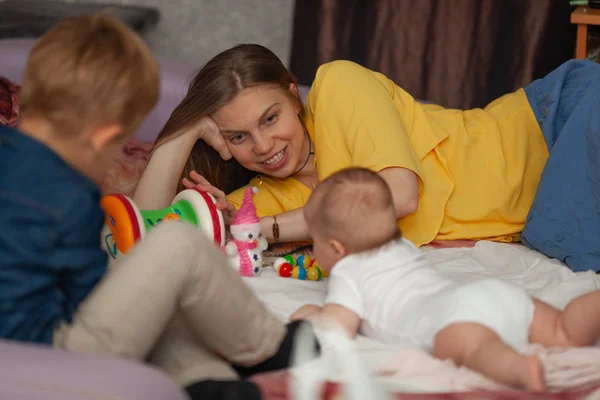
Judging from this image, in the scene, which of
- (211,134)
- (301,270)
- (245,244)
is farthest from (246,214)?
(211,134)

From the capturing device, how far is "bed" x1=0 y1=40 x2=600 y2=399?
119 cm

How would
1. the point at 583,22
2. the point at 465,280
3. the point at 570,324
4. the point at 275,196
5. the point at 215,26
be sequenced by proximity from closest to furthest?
the point at 570,324 < the point at 465,280 < the point at 275,196 < the point at 583,22 < the point at 215,26

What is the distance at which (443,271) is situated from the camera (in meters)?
1.67

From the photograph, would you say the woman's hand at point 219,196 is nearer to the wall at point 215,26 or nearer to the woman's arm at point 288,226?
the woman's arm at point 288,226

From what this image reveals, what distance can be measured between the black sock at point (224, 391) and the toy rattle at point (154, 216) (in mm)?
497

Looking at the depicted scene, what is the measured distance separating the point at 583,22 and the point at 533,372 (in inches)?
62.2

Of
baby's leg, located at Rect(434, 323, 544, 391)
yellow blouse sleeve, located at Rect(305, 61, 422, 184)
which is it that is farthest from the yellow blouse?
baby's leg, located at Rect(434, 323, 544, 391)

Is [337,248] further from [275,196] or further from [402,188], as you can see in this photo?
[275,196]

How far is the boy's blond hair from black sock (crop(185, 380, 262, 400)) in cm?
40

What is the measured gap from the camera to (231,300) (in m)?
1.21

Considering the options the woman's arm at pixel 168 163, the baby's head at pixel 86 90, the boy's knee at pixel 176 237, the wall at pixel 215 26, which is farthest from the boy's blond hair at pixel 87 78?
the wall at pixel 215 26

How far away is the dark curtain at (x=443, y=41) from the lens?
2.73 meters

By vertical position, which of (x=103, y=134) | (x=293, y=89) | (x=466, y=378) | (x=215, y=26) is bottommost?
(x=466, y=378)

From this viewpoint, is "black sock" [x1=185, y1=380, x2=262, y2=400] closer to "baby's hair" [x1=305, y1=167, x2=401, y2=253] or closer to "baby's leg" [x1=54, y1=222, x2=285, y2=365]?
"baby's leg" [x1=54, y1=222, x2=285, y2=365]
